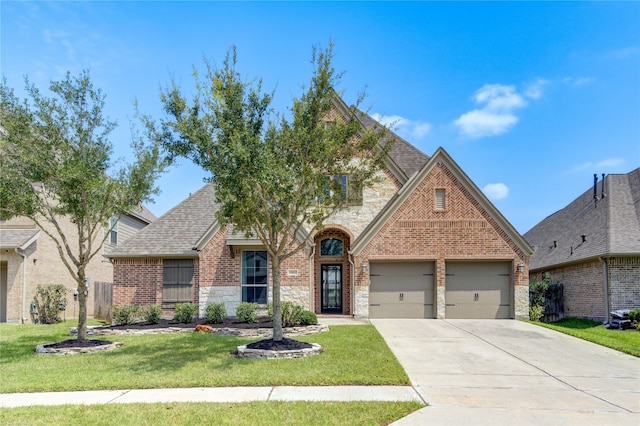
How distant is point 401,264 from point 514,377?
9.40 m

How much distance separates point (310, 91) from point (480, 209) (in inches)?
384

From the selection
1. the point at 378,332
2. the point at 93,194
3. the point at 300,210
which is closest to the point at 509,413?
the point at 300,210

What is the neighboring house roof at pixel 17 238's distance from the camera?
1842cm

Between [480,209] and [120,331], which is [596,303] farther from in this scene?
[120,331]

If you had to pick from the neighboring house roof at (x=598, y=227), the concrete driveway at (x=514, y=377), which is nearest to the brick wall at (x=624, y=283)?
the neighboring house roof at (x=598, y=227)

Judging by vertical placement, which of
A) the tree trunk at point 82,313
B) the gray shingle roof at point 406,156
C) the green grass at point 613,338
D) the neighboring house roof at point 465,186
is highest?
the gray shingle roof at point 406,156

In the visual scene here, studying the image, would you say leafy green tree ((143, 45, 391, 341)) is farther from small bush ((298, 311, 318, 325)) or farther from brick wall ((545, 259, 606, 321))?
brick wall ((545, 259, 606, 321))

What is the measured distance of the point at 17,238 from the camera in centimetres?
1903

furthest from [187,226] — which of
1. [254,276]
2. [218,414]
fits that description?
[218,414]

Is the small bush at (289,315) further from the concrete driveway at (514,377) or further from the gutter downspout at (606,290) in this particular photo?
the gutter downspout at (606,290)

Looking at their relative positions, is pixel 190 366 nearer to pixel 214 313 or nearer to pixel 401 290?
pixel 214 313

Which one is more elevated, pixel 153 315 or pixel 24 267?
pixel 24 267

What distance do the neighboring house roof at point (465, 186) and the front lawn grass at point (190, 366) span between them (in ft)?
17.3

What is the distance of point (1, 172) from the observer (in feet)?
37.4
